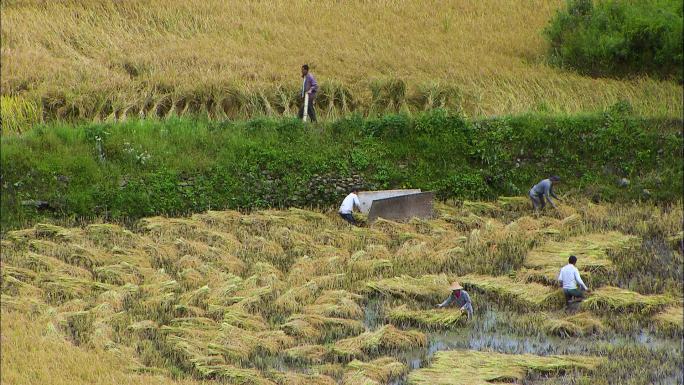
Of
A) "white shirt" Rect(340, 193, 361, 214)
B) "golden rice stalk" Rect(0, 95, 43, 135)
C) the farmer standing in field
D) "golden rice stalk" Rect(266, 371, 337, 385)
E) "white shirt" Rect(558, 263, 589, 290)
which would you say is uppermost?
the farmer standing in field

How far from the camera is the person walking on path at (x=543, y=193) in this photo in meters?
15.5

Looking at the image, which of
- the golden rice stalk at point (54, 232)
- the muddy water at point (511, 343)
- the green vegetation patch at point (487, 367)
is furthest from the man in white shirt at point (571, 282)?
the golden rice stalk at point (54, 232)

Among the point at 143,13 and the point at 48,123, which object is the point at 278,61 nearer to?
the point at 143,13

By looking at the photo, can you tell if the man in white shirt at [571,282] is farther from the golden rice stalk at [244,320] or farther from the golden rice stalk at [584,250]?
the golden rice stalk at [244,320]

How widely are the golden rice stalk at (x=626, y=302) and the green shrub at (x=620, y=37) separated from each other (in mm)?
7561

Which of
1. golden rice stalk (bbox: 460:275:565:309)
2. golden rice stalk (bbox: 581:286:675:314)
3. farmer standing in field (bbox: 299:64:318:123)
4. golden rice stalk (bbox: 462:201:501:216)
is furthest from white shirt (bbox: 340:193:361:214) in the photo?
golden rice stalk (bbox: 581:286:675:314)

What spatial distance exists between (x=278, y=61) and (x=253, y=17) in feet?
Answer: 6.29

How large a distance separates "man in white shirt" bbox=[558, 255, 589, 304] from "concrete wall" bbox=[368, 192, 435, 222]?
11.2 feet

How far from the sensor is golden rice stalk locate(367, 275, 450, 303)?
1262 centimetres

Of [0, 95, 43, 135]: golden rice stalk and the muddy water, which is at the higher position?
[0, 95, 43, 135]: golden rice stalk

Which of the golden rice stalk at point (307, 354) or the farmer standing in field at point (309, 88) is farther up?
the farmer standing in field at point (309, 88)

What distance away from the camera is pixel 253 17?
21.0m

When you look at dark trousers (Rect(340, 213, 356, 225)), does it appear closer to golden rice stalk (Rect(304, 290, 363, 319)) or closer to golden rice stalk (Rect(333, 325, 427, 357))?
golden rice stalk (Rect(304, 290, 363, 319))

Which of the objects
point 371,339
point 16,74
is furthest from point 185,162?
point 371,339
